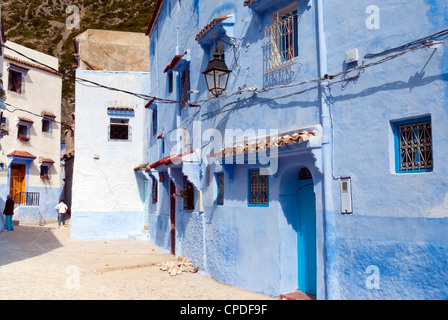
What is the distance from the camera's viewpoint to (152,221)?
19406 millimetres

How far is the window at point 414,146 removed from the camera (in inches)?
245

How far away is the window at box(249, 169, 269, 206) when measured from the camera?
9.47 meters

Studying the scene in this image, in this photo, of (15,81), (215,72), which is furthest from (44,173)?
(215,72)

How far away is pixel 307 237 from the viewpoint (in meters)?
8.73

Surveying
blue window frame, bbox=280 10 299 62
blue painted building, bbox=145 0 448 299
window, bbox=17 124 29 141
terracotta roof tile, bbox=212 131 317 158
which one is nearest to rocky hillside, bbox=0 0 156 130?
window, bbox=17 124 29 141

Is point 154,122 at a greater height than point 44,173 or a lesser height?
greater

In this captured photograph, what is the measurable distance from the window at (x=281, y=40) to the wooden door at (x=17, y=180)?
75.8 ft

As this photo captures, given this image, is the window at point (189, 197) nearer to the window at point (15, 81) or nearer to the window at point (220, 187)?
the window at point (220, 187)

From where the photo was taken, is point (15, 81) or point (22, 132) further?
point (22, 132)

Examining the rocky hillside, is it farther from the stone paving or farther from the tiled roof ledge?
the tiled roof ledge

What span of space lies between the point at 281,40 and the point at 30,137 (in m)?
24.0

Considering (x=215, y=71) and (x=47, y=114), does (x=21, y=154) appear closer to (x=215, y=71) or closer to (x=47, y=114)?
(x=47, y=114)

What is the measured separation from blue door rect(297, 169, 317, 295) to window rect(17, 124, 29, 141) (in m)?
23.8
